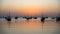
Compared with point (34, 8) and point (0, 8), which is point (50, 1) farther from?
point (0, 8)

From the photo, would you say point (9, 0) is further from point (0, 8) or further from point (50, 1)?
point (50, 1)

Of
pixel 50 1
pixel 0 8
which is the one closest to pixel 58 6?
pixel 50 1

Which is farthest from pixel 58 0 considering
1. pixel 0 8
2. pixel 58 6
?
pixel 0 8

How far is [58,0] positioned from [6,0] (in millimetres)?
1429

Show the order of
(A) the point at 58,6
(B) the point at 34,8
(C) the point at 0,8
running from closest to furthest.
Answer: (A) the point at 58,6 < (C) the point at 0,8 < (B) the point at 34,8

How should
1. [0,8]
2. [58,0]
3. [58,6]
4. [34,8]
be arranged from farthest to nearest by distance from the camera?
[34,8] → [0,8] → [58,6] → [58,0]

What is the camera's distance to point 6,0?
3924 millimetres

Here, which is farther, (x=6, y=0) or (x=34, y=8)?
(x=34, y=8)

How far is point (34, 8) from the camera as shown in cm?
482

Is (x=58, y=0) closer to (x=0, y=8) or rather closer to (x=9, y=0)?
(x=9, y=0)

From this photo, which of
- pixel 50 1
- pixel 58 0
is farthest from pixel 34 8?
pixel 58 0

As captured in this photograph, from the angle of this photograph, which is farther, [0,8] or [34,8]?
[34,8]

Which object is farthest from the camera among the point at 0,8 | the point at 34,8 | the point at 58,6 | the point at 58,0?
the point at 34,8

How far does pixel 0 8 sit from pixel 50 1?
56.1 inches
